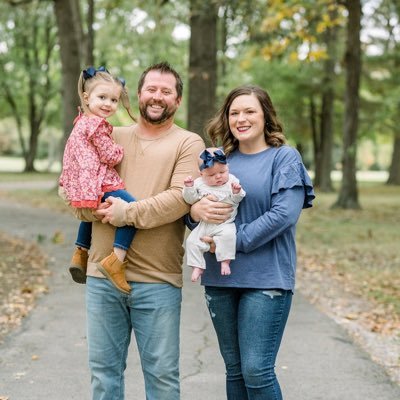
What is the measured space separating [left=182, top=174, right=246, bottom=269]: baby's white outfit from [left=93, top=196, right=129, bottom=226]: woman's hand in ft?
1.00

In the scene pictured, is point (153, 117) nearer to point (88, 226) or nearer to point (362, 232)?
point (88, 226)

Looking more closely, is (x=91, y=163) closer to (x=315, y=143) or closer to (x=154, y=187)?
(x=154, y=187)

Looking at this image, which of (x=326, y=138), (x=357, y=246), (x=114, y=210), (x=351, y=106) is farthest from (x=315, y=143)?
(x=114, y=210)

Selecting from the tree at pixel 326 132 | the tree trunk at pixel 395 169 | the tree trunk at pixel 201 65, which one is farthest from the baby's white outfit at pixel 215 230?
the tree trunk at pixel 395 169

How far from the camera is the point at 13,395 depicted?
4785 millimetres

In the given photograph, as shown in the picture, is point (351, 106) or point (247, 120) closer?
point (247, 120)

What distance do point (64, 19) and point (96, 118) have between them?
62.1 feet

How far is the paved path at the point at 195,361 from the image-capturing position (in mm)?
4914

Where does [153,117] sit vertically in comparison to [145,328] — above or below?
above

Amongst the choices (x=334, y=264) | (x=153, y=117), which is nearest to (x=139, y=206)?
(x=153, y=117)

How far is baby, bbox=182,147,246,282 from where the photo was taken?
3.38 m

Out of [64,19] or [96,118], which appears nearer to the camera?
[96,118]

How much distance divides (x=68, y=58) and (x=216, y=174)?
19309 millimetres

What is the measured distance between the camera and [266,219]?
11.2 ft
